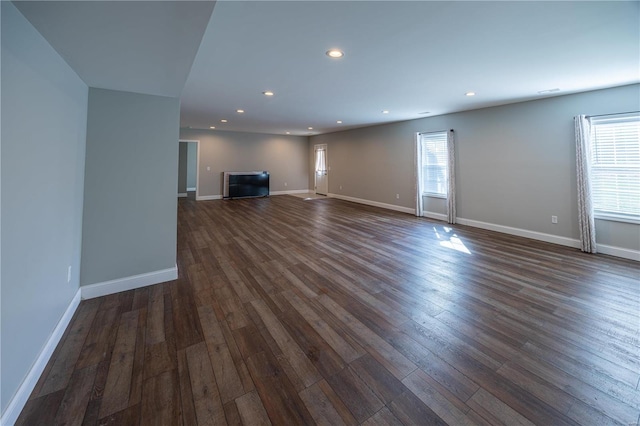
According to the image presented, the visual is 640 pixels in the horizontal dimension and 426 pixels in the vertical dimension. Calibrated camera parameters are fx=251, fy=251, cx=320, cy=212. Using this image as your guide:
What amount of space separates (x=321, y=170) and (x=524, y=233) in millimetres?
7097

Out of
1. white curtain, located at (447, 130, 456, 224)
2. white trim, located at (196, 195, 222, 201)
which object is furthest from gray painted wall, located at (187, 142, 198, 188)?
white curtain, located at (447, 130, 456, 224)

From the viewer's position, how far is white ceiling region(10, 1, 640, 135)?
4.67ft

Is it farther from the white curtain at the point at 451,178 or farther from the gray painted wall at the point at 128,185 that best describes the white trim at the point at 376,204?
the gray painted wall at the point at 128,185

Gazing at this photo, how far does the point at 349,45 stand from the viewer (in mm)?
2455

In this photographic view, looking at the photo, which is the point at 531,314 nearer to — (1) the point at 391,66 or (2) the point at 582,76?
(1) the point at 391,66

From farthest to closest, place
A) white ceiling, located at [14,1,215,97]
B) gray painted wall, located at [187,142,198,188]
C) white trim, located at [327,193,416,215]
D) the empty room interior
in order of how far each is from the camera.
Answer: gray painted wall, located at [187,142,198,188] → white trim, located at [327,193,416,215] → the empty room interior → white ceiling, located at [14,1,215,97]

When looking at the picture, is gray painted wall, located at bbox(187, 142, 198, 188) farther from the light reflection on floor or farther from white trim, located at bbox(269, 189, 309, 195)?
the light reflection on floor

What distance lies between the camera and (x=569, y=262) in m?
3.41

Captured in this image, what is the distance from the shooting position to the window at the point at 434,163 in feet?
19.4

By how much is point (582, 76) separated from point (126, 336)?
5.64 m

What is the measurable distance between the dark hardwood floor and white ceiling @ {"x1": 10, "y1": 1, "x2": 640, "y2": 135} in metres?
2.00

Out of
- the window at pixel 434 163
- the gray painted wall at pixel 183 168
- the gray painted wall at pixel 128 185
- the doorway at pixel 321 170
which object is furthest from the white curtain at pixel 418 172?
the gray painted wall at pixel 183 168

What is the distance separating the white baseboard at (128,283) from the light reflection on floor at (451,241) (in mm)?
3959

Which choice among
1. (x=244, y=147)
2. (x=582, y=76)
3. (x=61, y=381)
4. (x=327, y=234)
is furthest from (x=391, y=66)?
(x=244, y=147)
